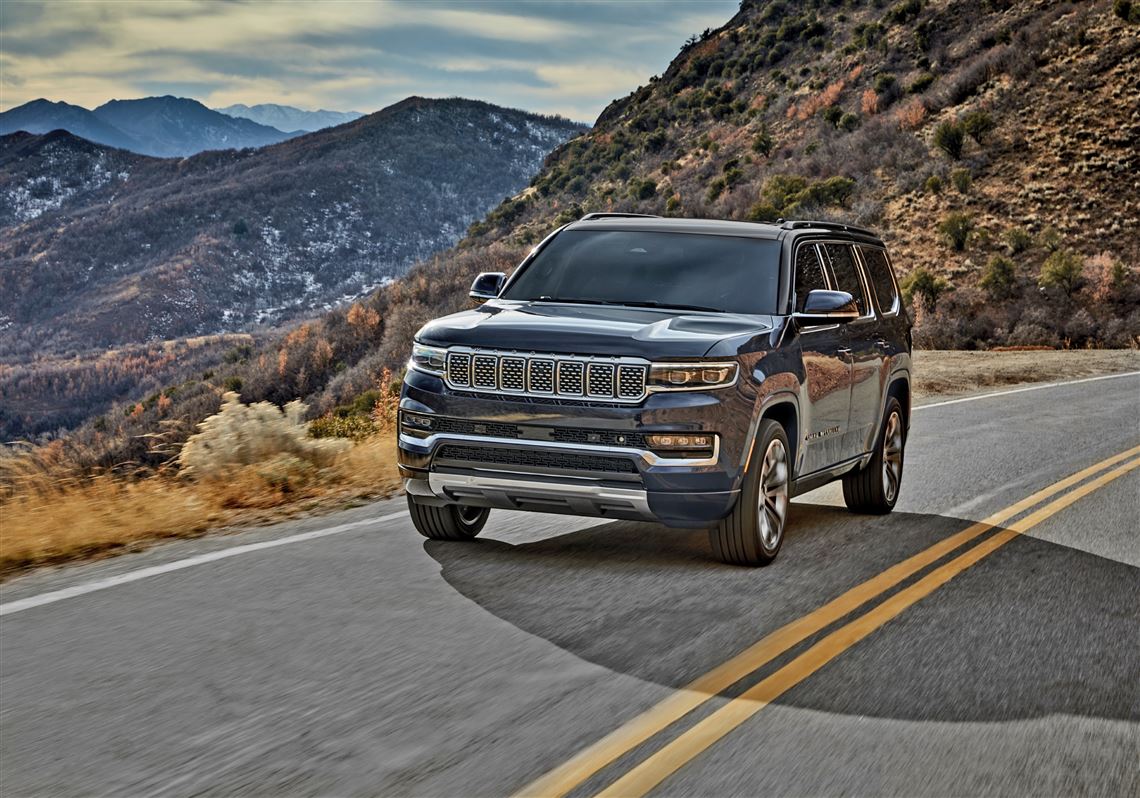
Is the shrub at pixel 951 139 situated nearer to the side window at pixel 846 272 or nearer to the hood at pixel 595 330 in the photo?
the side window at pixel 846 272

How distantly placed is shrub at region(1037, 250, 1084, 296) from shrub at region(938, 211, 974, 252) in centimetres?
516

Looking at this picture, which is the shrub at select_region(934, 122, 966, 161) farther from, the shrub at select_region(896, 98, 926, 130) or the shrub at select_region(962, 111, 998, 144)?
the shrub at select_region(896, 98, 926, 130)

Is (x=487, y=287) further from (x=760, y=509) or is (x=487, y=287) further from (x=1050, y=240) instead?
(x=1050, y=240)

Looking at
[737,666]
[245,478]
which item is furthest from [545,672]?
[245,478]

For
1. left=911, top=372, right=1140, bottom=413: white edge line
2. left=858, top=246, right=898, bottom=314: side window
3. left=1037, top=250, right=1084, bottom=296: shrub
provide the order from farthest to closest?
1. left=1037, top=250, right=1084, bottom=296: shrub
2. left=911, top=372, right=1140, bottom=413: white edge line
3. left=858, top=246, right=898, bottom=314: side window

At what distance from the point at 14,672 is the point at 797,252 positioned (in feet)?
17.1

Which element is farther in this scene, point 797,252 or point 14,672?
point 797,252

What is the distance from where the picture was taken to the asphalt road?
13.5 ft

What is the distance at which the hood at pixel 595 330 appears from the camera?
6.66 m

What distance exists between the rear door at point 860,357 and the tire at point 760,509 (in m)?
1.22

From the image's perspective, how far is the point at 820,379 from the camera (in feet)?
26.0

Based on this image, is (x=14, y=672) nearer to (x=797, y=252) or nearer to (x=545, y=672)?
(x=545, y=672)

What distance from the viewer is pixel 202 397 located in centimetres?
6481

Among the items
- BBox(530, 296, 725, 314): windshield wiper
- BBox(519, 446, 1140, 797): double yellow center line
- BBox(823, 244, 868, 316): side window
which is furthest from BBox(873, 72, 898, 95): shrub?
BBox(530, 296, 725, 314): windshield wiper
